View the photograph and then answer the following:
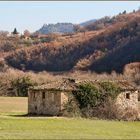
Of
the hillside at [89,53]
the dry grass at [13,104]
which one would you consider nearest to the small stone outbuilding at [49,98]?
the dry grass at [13,104]

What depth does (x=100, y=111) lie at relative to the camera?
50750 millimetres

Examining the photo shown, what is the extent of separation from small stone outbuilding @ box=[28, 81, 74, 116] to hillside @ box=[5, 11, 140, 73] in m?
93.4

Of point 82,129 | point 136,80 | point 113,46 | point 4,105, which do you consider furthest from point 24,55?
point 82,129

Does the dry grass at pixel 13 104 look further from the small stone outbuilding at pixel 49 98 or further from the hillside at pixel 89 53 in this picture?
the hillside at pixel 89 53

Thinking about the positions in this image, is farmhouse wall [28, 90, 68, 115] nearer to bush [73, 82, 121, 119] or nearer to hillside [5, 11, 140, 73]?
bush [73, 82, 121, 119]

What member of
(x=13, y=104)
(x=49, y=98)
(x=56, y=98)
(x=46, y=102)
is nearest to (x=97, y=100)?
(x=56, y=98)

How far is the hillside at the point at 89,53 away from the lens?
155 meters

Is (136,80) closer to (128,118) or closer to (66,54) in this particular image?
(128,118)

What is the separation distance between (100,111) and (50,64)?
128276 millimetres

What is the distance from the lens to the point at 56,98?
2013 inches

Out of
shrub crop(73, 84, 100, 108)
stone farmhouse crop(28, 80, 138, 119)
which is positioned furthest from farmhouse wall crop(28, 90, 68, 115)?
shrub crop(73, 84, 100, 108)

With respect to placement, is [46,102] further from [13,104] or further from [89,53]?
[89,53]

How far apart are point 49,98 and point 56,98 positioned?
0.83m

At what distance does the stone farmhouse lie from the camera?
50938 mm
